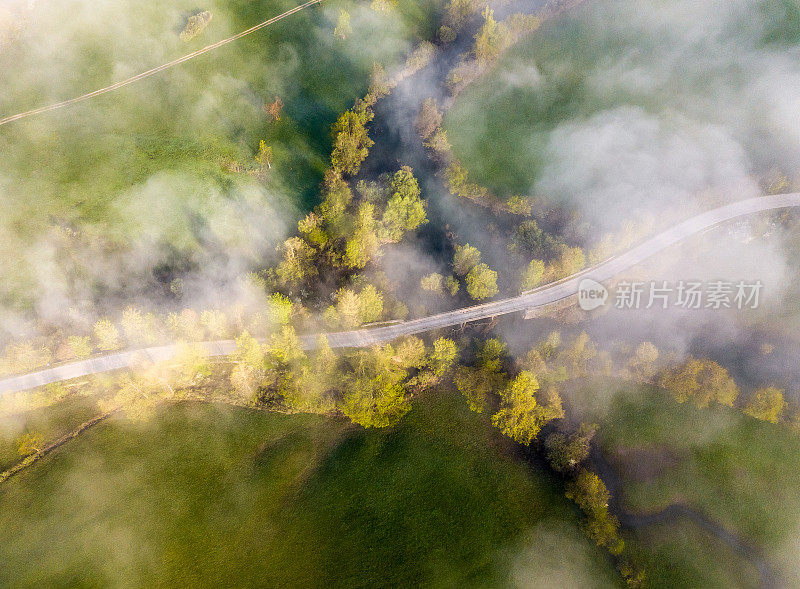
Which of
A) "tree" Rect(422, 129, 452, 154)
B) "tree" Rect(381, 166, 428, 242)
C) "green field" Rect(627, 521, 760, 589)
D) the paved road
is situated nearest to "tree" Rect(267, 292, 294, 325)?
the paved road

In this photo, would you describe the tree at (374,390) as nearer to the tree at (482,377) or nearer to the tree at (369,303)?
the tree at (369,303)

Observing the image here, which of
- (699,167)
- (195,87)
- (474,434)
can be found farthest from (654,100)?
(195,87)

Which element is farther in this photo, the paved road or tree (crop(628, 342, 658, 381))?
tree (crop(628, 342, 658, 381))

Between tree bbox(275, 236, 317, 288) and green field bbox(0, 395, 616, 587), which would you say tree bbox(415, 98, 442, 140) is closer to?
tree bbox(275, 236, 317, 288)

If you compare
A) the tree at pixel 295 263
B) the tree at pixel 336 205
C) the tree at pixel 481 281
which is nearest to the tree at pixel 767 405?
the tree at pixel 481 281

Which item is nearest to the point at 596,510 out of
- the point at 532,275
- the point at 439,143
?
the point at 532,275

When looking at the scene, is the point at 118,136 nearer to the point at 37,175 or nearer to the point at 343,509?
the point at 37,175
